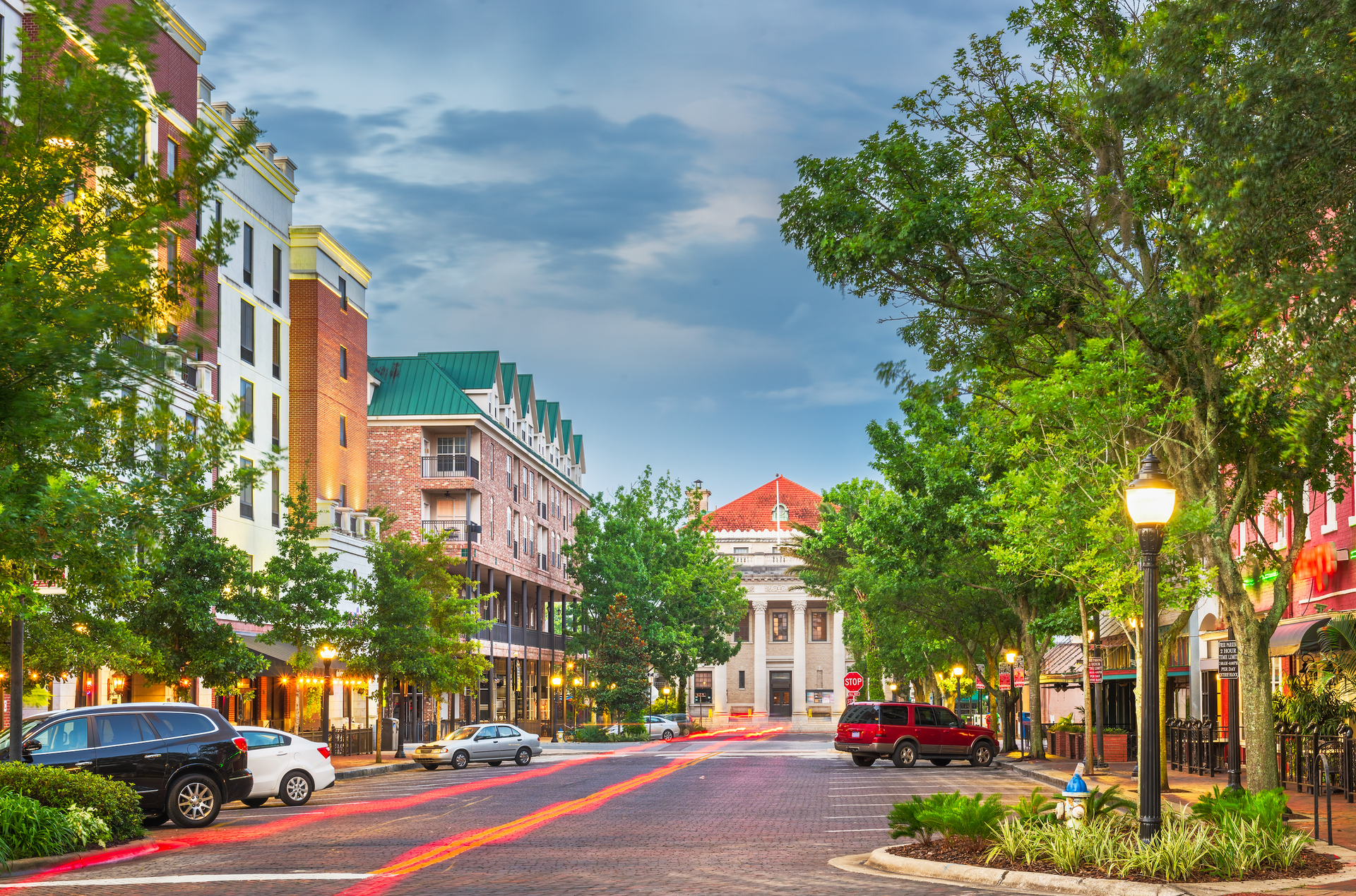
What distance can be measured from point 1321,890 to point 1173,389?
1017 centimetres

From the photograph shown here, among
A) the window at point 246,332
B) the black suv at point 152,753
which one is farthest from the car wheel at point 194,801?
the window at point 246,332

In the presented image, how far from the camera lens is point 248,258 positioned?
42.1 meters

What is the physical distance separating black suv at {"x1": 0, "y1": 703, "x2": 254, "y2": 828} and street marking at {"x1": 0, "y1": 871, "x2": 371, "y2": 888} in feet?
18.3

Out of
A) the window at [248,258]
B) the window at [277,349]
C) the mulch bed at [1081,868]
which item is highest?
the window at [248,258]

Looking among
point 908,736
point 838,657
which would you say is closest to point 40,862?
point 908,736

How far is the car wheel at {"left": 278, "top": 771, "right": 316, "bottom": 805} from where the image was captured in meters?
23.0

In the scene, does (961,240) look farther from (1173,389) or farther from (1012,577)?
(1012,577)

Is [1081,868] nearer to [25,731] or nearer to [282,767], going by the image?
[25,731]

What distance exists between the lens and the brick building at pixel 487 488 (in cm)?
6234

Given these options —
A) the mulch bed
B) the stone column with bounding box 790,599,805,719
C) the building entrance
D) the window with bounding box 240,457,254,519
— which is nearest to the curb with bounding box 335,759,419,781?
the window with bounding box 240,457,254,519

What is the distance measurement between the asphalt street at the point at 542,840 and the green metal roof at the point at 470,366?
37.8m

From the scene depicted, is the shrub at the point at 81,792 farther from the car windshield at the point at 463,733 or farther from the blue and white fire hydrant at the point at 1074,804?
the car windshield at the point at 463,733

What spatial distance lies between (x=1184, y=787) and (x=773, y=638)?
96.7 m

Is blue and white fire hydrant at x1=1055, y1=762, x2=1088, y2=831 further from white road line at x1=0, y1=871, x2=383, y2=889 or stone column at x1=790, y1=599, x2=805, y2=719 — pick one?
stone column at x1=790, y1=599, x2=805, y2=719
